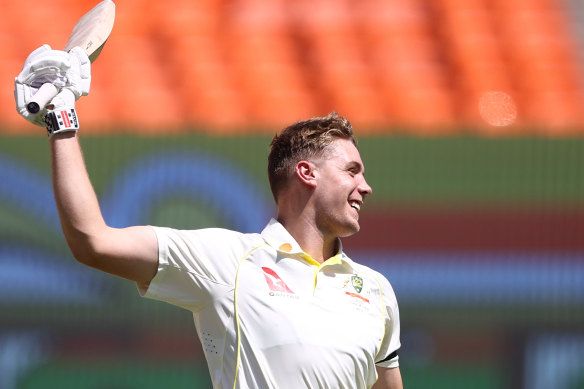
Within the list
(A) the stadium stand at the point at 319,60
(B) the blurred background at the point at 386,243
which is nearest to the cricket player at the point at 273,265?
(B) the blurred background at the point at 386,243

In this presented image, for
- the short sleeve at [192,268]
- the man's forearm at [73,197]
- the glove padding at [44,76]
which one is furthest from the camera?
the short sleeve at [192,268]

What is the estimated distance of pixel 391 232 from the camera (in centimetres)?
593

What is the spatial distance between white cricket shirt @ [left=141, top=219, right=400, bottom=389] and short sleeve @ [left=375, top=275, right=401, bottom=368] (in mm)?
115

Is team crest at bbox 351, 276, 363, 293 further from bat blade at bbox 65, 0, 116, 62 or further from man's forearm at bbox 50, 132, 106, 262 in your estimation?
bat blade at bbox 65, 0, 116, 62

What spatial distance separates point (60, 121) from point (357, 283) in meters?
1.10

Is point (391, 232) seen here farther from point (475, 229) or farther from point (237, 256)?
point (237, 256)

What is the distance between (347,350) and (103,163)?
11.6 feet

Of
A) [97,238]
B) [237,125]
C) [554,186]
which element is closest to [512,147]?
[554,186]

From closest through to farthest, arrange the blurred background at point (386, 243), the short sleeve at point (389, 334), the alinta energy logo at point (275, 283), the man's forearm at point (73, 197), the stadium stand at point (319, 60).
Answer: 1. the man's forearm at point (73, 197)
2. the alinta energy logo at point (275, 283)
3. the short sleeve at point (389, 334)
4. the blurred background at point (386, 243)
5. the stadium stand at point (319, 60)

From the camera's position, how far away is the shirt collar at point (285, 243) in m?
2.88

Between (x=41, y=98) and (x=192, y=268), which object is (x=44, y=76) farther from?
(x=192, y=268)

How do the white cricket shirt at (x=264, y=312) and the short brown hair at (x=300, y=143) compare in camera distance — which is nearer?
the white cricket shirt at (x=264, y=312)

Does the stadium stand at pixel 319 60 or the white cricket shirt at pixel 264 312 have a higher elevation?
the stadium stand at pixel 319 60

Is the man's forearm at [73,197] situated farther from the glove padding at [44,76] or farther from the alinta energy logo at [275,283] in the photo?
the alinta energy logo at [275,283]
